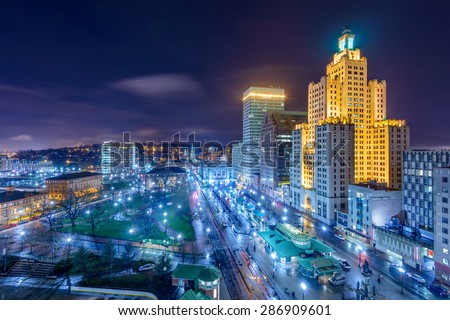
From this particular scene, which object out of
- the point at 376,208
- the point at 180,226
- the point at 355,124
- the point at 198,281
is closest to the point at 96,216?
the point at 180,226

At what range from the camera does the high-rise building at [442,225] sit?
72.4ft

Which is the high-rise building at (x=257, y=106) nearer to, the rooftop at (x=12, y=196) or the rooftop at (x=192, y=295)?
the rooftop at (x=12, y=196)

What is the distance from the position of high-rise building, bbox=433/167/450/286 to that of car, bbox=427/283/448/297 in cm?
117

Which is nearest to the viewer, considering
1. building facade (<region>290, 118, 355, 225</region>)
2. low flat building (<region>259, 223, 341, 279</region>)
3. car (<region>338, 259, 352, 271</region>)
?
low flat building (<region>259, 223, 341, 279</region>)

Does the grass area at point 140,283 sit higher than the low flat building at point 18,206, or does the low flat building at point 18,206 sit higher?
the low flat building at point 18,206

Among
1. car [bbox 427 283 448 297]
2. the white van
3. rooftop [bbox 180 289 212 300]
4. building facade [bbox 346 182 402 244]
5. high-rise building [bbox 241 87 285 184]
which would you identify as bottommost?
car [bbox 427 283 448 297]

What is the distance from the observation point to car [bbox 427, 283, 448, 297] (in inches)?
804

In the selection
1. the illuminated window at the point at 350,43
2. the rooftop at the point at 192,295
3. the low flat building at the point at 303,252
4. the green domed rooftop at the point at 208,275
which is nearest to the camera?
the rooftop at the point at 192,295

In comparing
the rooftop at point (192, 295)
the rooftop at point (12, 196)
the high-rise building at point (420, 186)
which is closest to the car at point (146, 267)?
the rooftop at point (192, 295)

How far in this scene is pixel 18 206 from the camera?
43.4m

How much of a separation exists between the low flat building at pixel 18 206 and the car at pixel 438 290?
2128 inches

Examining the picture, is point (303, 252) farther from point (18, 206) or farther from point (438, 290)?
point (18, 206)

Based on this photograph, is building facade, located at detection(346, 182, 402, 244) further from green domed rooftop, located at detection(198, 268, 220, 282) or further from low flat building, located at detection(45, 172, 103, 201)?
low flat building, located at detection(45, 172, 103, 201)

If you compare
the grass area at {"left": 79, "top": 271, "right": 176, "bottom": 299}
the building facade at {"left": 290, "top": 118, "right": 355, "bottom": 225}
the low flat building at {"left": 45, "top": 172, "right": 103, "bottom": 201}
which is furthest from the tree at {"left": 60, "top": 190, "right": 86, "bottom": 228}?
the building facade at {"left": 290, "top": 118, "right": 355, "bottom": 225}
